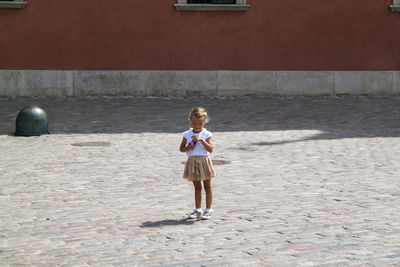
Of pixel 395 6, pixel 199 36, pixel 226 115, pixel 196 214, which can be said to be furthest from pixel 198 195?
pixel 395 6

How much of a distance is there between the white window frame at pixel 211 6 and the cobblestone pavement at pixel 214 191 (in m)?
3.90

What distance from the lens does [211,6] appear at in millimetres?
17859

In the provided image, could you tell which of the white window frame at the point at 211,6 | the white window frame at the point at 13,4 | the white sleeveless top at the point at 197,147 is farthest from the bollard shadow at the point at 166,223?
the white window frame at the point at 13,4

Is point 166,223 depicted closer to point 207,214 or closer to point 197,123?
point 207,214

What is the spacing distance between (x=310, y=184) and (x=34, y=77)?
10.9 metres

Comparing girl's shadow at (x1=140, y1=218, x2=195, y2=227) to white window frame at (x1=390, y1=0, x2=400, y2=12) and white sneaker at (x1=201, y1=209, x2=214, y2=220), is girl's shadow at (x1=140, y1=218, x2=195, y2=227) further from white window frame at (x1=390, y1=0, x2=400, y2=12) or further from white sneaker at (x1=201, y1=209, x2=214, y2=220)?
white window frame at (x1=390, y1=0, x2=400, y2=12)

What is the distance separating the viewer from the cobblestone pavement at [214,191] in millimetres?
5367

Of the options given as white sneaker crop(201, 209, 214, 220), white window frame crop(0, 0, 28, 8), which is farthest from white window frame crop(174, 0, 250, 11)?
white sneaker crop(201, 209, 214, 220)

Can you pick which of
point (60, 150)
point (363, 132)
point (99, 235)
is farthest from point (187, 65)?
point (99, 235)

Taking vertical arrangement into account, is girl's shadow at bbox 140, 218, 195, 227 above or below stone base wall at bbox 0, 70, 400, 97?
below

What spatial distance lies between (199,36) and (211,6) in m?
0.76

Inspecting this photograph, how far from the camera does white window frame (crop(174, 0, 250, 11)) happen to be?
58.4 ft

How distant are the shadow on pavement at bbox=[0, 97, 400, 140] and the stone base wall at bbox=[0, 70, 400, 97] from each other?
0.42 metres

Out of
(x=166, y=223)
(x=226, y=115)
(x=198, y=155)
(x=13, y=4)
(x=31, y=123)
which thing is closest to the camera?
(x=166, y=223)
